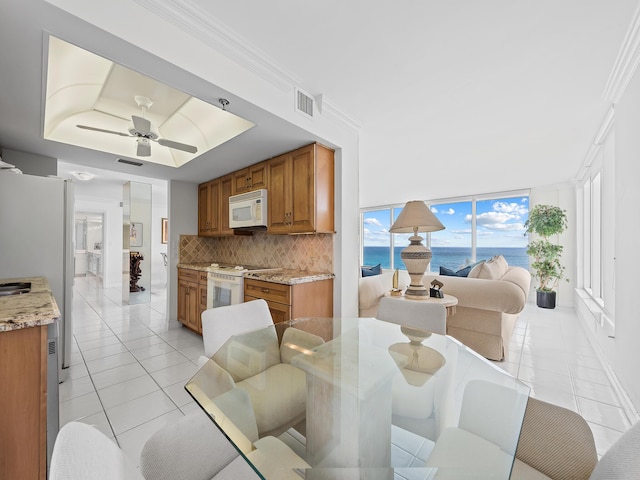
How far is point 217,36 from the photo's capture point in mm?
1695

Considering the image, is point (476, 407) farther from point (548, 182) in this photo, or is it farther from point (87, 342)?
point (548, 182)

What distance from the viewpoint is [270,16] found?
5.21ft

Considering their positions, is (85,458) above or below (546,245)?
below

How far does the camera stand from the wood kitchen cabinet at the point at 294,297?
2.54 m

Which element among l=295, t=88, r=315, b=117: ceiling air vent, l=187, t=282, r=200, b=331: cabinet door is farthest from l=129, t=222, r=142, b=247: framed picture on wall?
l=295, t=88, r=315, b=117: ceiling air vent

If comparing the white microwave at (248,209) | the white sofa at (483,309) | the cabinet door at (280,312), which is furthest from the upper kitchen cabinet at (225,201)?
the white sofa at (483,309)

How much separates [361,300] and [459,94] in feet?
7.42

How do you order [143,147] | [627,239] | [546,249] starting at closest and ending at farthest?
1. [627,239]
2. [143,147]
3. [546,249]

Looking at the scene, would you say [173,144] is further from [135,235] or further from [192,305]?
[135,235]

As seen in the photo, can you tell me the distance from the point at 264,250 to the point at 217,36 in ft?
8.75

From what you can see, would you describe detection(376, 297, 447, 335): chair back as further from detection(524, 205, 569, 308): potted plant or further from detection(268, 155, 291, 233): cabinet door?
detection(524, 205, 569, 308): potted plant

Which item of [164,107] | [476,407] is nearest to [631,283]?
[476,407]

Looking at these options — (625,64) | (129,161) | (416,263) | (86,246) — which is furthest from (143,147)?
(86,246)

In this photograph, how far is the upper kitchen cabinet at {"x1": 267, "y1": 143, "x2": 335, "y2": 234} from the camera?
2.73 metres
